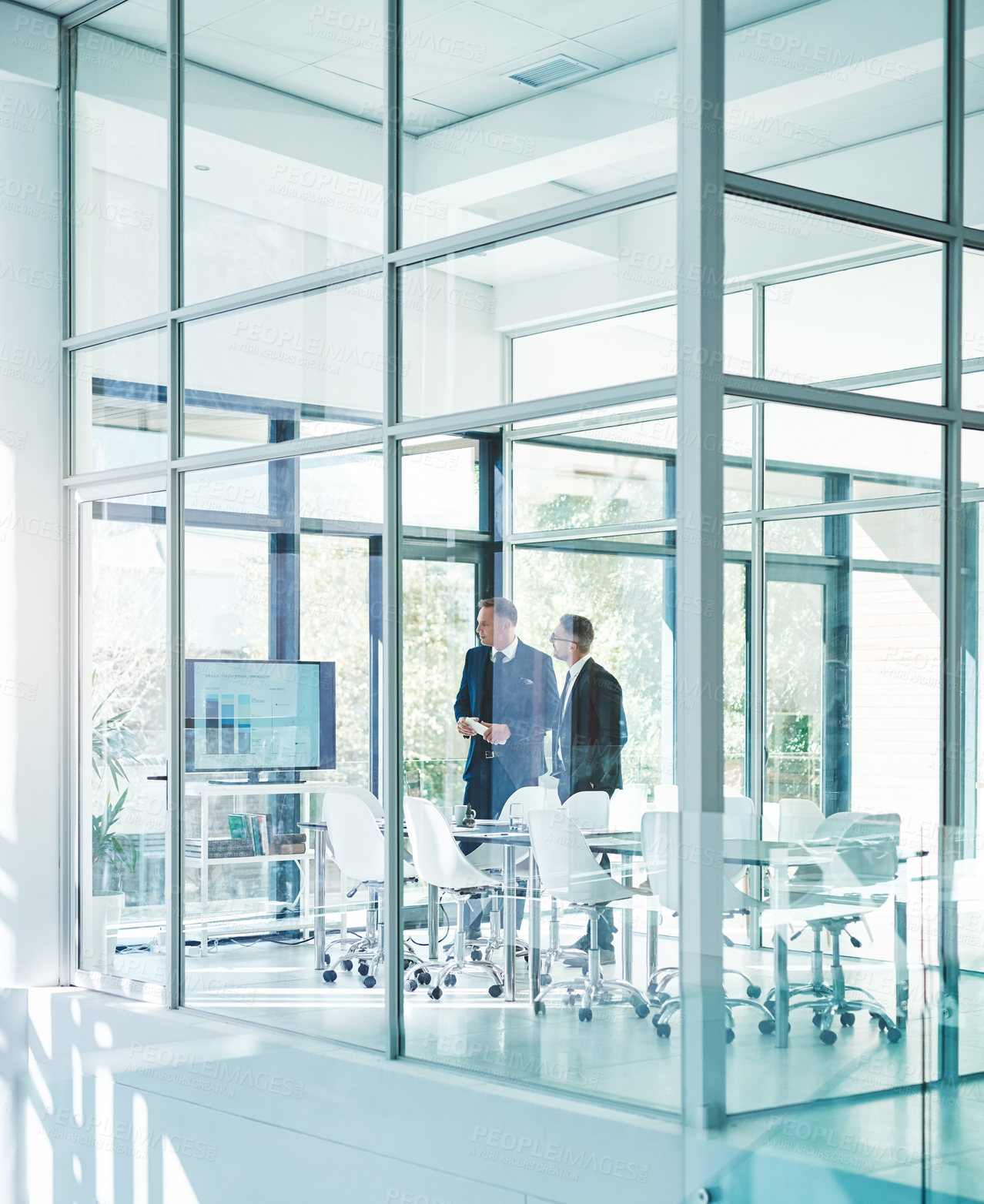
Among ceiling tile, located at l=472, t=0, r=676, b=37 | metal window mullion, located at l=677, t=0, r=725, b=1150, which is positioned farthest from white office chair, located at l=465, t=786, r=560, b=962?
ceiling tile, located at l=472, t=0, r=676, b=37

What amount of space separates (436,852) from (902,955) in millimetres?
2076

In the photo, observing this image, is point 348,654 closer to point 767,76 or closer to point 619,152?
point 619,152

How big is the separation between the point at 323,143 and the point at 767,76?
2.08m

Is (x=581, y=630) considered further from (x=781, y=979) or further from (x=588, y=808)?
(x=781, y=979)

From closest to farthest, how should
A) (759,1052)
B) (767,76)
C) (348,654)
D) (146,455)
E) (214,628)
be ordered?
(759,1052) → (767,76) → (348,654) → (214,628) → (146,455)

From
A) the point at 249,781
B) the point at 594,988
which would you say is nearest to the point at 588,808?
the point at 594,988

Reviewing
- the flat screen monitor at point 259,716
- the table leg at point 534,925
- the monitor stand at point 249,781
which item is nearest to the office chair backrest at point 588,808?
the table leg at point 534,925

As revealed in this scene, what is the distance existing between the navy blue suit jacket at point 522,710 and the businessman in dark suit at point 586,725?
2.4 inches

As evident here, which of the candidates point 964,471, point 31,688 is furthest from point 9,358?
point 964,471

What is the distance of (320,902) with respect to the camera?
6.14 m

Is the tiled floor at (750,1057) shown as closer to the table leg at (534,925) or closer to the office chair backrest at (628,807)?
the table leg at (534,925)

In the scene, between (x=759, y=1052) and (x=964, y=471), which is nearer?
(x=759, y=1052)

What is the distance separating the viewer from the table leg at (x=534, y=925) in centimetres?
528

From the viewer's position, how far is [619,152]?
512 cm
